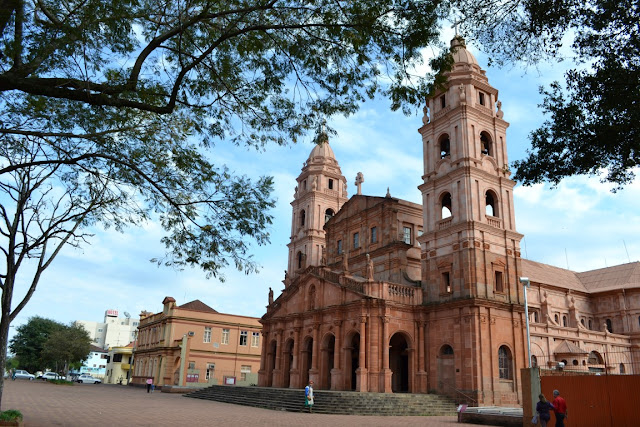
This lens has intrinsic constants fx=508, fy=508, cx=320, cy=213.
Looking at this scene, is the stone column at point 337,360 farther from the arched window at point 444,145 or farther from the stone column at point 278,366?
the arched window at point 444,145

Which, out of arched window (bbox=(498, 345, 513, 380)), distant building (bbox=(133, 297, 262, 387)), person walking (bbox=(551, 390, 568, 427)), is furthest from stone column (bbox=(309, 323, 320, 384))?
person walking (bbox=(551, 390, 568, 427))

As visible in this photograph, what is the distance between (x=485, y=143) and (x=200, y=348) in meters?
34.3

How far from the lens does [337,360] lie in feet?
109

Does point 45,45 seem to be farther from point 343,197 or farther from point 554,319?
point 554,319

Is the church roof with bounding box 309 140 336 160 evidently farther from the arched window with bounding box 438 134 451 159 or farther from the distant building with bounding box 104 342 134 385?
the distant building with bounding box 104 342 134 385

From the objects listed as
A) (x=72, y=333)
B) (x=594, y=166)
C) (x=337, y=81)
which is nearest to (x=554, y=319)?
(x=594, y=166)

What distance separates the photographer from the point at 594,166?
516 inches

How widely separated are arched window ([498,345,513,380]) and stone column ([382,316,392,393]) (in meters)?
6.48

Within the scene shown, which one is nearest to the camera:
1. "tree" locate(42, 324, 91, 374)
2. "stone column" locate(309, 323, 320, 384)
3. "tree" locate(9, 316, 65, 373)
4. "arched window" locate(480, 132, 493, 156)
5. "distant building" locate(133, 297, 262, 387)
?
"arched window" locate(480, 132, 493, 156)

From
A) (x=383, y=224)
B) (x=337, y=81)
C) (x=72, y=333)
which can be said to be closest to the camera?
(x=337, y=81)

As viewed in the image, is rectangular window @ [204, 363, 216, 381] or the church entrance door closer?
the church entrance door

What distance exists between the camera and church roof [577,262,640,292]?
49116 millimetres

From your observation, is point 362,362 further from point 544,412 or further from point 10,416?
point 10,416

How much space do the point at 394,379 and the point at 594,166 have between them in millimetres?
24769
